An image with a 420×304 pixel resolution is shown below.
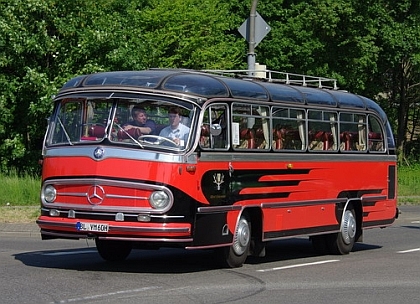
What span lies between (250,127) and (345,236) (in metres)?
3.76

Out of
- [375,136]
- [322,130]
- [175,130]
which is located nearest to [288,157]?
[322,130]

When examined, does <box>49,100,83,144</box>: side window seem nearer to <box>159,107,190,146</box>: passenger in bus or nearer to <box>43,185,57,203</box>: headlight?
<box>43,185,57,203</box>: headlight

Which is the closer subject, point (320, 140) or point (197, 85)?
point (197, 85)

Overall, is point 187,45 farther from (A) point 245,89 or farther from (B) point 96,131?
(B) point 96,131

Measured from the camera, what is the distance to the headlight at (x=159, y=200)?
523 inches

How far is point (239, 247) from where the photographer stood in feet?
48.4

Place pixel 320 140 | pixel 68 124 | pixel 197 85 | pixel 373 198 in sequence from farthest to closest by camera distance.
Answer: pixel 373 198, pixel 320 140, pixel 68 124, pixel 197 85

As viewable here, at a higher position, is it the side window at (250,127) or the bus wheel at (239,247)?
the side window at (250,127)

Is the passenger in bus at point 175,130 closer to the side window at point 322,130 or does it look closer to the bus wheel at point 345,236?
the side window at point 322,130

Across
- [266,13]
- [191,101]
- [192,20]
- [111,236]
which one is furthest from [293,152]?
[266,13]

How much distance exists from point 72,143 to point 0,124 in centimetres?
2381

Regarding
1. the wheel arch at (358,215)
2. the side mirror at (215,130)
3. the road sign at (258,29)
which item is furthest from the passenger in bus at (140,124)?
the road sign at (258,29)

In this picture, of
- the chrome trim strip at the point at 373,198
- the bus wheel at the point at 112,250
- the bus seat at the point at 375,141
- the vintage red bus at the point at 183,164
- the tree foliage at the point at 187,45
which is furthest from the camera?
the tree foliage at the point at 187,45

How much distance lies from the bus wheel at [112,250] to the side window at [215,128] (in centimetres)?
217
